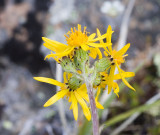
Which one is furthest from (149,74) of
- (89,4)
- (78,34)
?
(78,34)

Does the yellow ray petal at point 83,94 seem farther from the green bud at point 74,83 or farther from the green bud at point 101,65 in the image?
the green bud at point 101,65

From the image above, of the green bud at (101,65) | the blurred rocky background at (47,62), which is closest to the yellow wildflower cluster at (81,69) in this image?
the green bud at (101,65)

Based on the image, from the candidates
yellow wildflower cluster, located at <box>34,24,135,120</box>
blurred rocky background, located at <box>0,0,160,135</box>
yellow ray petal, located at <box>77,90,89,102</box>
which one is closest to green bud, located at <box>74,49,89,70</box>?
yellow wildflower cluster, located at <box>34,24,135,120</box>

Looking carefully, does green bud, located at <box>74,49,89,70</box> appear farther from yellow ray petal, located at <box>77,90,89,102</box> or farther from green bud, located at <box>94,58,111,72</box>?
yellow ray petal, located at <box>77,90,89,102</box>

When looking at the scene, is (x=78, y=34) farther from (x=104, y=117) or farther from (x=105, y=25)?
(x=105, y=25)

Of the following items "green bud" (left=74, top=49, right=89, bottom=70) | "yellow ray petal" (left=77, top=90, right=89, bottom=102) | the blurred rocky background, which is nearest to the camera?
"green bud" (left=74, top=49, right=89, bottom=70)

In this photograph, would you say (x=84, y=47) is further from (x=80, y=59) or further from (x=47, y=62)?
(x=47, y=62)

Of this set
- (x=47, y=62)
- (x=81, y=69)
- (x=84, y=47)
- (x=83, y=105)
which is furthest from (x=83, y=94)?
Answer: (x=47, y=62)
